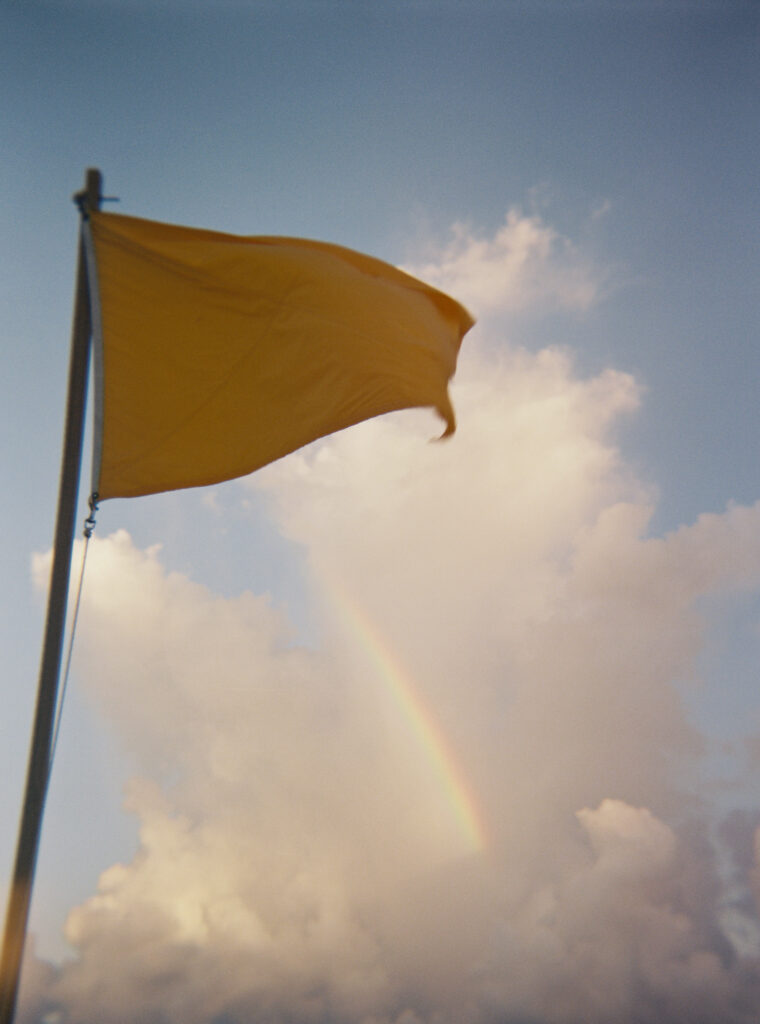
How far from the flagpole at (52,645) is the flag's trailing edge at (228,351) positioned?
0.31 m

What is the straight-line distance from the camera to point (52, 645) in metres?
7.62

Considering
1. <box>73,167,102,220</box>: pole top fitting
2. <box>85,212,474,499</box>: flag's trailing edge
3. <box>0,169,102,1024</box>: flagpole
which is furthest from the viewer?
<box>85,212,474,499</box>: flag's trailing edge

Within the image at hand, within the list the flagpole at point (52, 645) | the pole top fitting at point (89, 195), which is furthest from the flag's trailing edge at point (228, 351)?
the flagpole at point (52, 645)

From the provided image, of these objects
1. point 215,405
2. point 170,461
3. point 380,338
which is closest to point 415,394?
point 380,338

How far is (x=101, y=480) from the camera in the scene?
346 inches

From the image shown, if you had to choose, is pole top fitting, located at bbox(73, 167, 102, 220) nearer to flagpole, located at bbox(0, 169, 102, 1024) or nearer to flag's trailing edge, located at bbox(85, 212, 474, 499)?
flagpole, located at bbox(0, 169, 102, 1024)

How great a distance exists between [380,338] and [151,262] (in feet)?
10.4

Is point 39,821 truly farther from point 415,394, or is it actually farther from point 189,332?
point 415,394

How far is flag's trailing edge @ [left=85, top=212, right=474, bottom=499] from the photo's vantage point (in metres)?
9.06

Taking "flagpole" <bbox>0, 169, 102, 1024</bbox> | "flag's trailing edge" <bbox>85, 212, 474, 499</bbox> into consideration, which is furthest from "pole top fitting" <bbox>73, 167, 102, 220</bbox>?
"flag's trailing edge" <bbox>85, 212, 474, 499</bbox>

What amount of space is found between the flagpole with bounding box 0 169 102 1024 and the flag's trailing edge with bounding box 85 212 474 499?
12.1 inches

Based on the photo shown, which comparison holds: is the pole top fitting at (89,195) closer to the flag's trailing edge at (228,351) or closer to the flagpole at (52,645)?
the flagpole at (52,645)

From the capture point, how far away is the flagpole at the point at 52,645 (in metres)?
6.78

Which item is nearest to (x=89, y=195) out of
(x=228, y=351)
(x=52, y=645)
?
(x=228, y=351)
